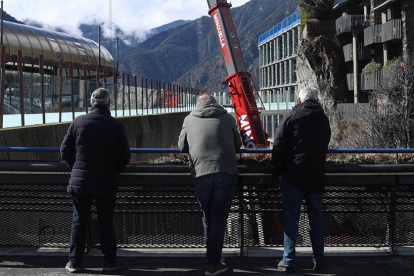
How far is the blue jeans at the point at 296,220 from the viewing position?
5754 mm

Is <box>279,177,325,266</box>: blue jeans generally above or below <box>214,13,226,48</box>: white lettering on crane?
Result: below

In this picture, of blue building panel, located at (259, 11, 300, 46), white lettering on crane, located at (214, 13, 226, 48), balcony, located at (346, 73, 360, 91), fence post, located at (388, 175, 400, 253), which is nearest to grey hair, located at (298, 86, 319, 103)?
fence post, located at (388, 175, 400, 253)

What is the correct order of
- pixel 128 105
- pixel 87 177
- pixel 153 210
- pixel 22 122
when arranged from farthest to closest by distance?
pixel 128 105 < pixel 22 122 < pixel 153 210 < pixel 87 177

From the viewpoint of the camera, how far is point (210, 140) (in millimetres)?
5660

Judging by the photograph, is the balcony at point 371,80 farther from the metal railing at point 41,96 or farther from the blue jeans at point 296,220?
the blue jeans at point 296,220

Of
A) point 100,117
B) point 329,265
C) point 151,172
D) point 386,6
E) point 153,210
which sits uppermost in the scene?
point 386,6

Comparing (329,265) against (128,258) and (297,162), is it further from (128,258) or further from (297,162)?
(128,258)

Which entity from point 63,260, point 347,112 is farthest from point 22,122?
point 347,112

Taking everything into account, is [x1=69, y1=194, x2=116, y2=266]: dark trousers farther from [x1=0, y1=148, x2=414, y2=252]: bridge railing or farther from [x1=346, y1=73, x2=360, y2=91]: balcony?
[x1=346, y1=73, x2=360, y2=91]: balcony

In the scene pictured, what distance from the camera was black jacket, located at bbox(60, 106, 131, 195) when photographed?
560cm

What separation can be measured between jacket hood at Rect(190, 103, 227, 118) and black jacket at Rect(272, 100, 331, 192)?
62cm

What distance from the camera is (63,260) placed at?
20.2ft

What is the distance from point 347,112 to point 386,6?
32.6 ft

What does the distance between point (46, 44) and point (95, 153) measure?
42.9 meters
